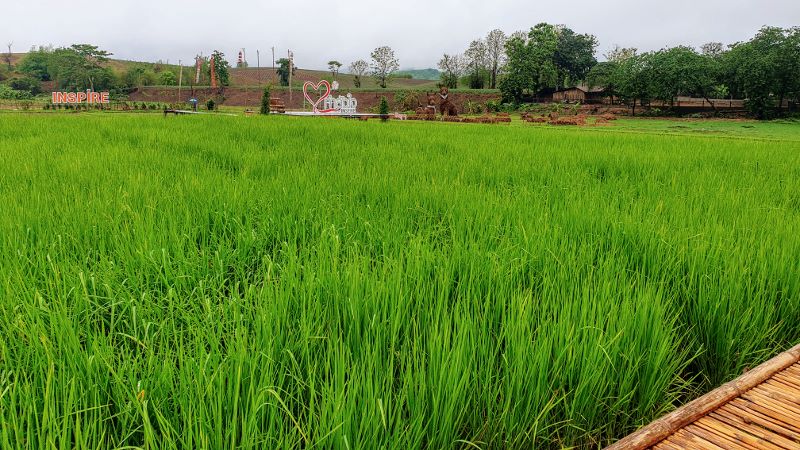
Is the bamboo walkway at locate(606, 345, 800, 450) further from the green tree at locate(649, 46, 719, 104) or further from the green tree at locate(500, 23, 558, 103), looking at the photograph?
the green tree at locate(500, 23, 558, 103)

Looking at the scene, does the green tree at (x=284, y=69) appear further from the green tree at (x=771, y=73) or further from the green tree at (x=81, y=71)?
the green tree at (x=771, y=73)

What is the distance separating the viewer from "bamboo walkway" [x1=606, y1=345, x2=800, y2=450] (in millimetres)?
1243

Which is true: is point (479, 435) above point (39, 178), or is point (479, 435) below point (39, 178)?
below

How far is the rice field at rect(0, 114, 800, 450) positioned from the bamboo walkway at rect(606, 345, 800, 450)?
17cm

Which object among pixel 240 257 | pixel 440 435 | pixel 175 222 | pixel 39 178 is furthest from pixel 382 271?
pixel 39 178

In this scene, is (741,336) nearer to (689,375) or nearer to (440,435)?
(689,375)

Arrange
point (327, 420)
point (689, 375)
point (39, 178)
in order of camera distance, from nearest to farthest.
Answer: point (327, 420), point (689, 375), point (39, 178)

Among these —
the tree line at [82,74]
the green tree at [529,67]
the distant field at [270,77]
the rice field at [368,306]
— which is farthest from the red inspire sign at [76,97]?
the rice field at [368,306]

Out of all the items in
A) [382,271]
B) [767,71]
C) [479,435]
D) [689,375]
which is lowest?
[689,375]

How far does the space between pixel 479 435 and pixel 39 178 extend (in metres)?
4.21

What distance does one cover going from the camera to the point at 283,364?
1251mm

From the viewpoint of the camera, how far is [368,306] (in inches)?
61.2

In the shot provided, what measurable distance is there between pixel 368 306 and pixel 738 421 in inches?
43.8

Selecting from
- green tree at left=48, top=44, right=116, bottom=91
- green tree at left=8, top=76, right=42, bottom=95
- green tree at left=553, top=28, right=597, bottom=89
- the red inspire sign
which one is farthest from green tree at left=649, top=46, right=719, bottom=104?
green tree at left=8, top=76, right=42, bottom=95
